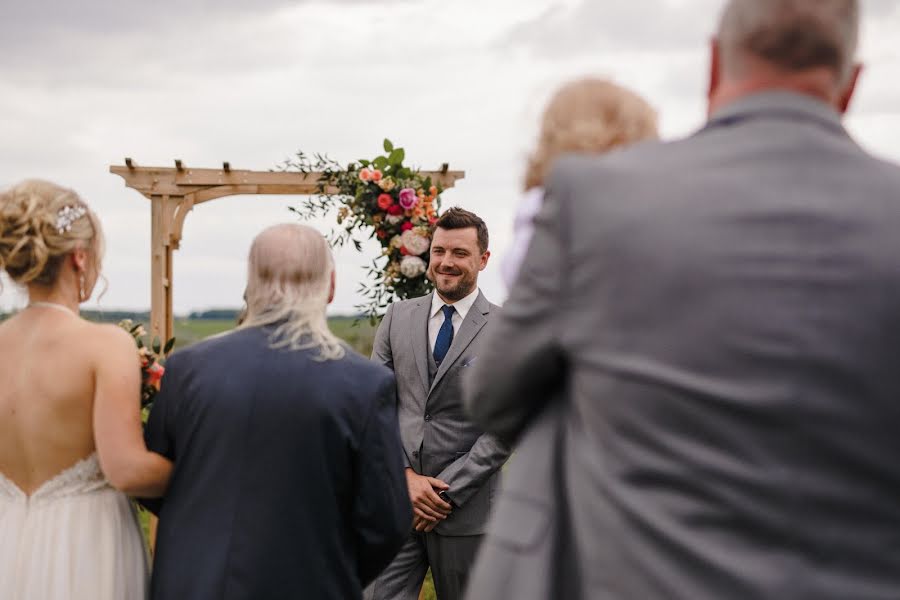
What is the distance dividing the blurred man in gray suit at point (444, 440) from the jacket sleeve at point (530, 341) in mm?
3118

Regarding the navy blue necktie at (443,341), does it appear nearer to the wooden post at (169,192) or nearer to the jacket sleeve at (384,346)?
the jacket sleeve at (384,346)

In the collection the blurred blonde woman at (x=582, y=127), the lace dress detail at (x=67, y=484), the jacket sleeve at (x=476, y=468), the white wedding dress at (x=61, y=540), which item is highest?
the blurred blonde woman at (x=582, y=127)

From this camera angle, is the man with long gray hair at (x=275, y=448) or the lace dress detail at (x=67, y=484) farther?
the lace dress detail at (x=67, y=484)

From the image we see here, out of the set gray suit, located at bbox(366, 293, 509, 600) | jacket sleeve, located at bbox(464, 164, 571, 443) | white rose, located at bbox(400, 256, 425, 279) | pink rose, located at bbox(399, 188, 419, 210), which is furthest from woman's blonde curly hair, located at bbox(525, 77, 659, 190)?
pink rose, located at bbox(399, 188, 419, 210)

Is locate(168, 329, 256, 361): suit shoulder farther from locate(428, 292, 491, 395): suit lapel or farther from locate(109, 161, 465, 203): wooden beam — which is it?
locate(109, 161, 465, 203): wooden beam

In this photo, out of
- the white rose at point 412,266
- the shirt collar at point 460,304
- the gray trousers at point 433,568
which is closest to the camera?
the gray trousers at point 433,568

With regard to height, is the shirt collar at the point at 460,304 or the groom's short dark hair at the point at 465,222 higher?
the groom's short dark hair at the point at 465,222

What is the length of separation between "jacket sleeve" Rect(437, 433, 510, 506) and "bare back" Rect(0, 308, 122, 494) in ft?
7.76

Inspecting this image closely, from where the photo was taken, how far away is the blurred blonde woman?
210 cm

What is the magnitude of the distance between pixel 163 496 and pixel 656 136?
6.39 ft

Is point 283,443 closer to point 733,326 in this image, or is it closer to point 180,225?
point 733,326

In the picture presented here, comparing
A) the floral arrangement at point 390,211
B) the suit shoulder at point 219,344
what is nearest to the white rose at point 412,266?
the floral arrangement at point 390,211

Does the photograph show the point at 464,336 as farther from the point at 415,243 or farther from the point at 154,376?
the point at 154,376

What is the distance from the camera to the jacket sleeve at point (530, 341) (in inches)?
69.4
